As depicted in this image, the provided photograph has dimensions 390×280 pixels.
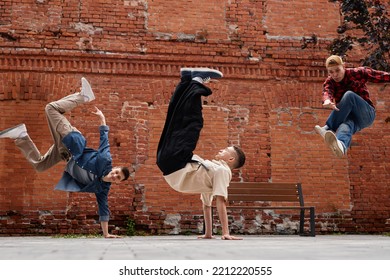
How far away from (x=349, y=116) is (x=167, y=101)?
3.86m

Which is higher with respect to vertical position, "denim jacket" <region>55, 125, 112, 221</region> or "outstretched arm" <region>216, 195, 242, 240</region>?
"denim jacket" <region>55, 125, 112, 221</region>

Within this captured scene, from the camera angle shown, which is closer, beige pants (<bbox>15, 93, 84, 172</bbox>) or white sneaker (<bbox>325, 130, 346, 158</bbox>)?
white sneaker (<bbox>325, 130, 346, 158</bbox>)

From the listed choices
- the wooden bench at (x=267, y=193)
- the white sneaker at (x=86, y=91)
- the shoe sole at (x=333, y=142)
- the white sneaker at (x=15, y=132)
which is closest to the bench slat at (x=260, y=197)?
the wooden bench at (x=267, y=193)

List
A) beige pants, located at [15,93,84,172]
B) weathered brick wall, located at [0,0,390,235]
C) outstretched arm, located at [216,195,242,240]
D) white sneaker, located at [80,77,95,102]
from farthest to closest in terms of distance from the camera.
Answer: weathered brick wall, located at [0,0,390,235]
white sneaker, located at [80,77,95,102]
beige pants, located at [15,93,84,172]
outstretched arm, located at [216,195,242,240]

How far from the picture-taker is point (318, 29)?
9.07 m

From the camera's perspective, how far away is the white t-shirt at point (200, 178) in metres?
4.93

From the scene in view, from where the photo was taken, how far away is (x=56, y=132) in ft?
18.4

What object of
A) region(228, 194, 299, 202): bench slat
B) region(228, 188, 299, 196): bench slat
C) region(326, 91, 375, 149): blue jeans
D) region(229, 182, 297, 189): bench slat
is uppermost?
region(326, 91, 375, 149): blue jeans

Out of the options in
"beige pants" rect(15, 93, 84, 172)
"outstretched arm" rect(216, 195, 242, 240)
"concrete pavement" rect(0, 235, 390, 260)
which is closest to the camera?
"concrete pavement" rect(0, 235, 390, 260)

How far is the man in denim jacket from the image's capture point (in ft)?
17.8

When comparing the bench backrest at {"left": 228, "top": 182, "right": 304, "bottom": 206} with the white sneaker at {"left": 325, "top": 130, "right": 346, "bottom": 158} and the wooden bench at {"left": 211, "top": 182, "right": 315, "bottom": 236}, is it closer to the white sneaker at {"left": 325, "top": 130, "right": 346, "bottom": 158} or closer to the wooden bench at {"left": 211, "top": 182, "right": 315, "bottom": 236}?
the wooden bench at {"left": 211, "top": 182, "right": 315, "bottom": 236}

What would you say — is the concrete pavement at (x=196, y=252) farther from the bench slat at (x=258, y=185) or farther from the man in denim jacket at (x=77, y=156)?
the bench slat at (x=258, y=185)

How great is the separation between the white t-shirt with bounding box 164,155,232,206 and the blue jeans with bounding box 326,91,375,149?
141cm

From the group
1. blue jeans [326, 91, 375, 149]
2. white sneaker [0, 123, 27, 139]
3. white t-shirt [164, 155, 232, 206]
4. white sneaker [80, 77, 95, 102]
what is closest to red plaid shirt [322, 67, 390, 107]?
blue jeans [326, 91, 375, 149]
